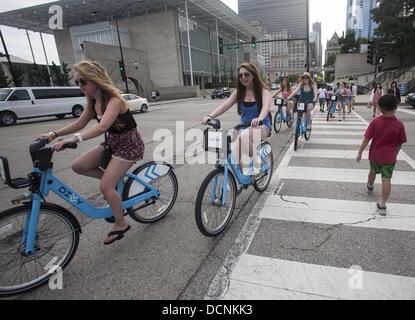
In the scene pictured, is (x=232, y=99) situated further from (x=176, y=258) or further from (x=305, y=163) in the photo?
(x=305, y=163)

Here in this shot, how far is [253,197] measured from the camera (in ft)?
14.6

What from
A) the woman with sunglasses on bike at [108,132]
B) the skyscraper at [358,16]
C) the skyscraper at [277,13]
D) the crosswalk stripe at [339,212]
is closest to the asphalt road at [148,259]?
the woman with sunglasses on bike at [108,132]

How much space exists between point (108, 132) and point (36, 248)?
4.30ft

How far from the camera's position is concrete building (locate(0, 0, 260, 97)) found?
49969mm

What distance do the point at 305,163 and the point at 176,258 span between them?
4237 millimetres

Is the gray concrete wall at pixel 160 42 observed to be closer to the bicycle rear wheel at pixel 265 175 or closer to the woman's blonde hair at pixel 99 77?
the bicycle rear wheel at pixel 265 175

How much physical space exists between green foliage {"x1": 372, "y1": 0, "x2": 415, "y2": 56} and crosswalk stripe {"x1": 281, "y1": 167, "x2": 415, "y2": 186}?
5369 centimetres

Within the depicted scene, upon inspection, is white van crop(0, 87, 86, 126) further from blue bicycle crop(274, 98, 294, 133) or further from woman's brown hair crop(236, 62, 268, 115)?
woman's brown hair crop(236, 62, 268, 115)

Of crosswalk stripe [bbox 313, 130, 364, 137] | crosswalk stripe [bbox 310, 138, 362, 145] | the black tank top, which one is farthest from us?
crosswalk stripe [bbox 313, 130, 364, 137]

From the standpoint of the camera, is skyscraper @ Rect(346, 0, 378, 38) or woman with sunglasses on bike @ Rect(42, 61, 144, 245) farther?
skyscraper @ Rect(346, 0, 378, 38)

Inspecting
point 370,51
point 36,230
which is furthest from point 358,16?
point 36,230

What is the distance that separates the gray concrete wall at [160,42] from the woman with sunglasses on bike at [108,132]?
56.5m

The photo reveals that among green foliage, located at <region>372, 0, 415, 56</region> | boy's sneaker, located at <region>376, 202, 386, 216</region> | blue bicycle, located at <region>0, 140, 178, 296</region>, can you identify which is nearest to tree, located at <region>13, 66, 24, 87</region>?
blue bicycle, located at <region>0, 140, 178, 296</region>

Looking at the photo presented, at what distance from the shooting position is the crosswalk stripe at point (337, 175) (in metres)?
4.95
